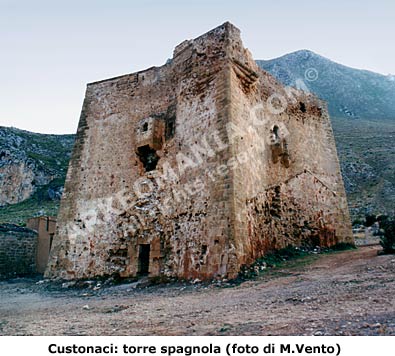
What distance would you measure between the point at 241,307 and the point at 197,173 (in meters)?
4.45

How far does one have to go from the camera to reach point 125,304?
6.30 m

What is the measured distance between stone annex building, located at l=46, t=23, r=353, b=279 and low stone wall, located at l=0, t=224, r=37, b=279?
331 centimetres

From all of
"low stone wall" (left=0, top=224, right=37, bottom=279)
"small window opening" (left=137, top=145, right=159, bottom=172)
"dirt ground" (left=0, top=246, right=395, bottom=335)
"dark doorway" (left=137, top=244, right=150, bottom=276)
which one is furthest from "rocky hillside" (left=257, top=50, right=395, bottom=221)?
"low stone wall" (left=0, top=224, right=37, bottom=279)

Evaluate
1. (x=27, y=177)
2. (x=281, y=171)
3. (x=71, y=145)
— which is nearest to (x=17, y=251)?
(x=281, y=171)

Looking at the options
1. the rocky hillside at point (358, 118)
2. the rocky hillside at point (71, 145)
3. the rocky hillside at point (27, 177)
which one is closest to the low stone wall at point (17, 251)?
the rocky hillside at point (71, 145)

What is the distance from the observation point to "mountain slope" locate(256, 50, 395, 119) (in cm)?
5519

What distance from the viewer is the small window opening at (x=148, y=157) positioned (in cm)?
1045

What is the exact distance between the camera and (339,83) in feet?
215

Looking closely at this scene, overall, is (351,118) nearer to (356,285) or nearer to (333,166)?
(333,166)

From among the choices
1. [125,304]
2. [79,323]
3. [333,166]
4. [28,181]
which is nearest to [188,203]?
[125,304]

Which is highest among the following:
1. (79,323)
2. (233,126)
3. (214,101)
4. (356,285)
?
(214,101)

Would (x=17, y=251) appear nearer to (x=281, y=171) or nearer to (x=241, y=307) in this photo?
(x=281, y=171)

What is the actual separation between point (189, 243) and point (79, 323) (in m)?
3.90

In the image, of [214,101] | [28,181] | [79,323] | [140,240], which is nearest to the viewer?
[79,323]
